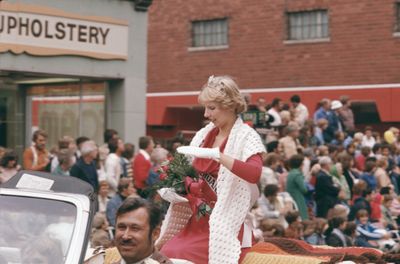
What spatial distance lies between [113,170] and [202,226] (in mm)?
7805

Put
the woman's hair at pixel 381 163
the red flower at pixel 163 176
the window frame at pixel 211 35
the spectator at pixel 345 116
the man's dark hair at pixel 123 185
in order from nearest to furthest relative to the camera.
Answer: the red flower at pixel 163 176 → the man's dark hair at pixel 123 185 → the woman's hair at pixel 381 163 → the spectator at pixel 345 116 → the window frame at pixel 211 35

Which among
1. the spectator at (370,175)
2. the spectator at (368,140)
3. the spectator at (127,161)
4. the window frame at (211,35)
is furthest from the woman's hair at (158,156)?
the window frame at (211,35)

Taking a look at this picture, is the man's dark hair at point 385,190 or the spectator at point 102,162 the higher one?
the spectator at point 102,162

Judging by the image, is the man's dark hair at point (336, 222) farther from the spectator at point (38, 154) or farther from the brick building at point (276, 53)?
the brick building at point (276, 53)

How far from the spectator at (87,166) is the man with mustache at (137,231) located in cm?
780

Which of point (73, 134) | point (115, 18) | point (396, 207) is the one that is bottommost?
point (396, 207)

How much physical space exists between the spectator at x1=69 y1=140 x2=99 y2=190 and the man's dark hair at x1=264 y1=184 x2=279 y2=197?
249cm

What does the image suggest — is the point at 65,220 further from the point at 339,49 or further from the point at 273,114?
the point at 339,49

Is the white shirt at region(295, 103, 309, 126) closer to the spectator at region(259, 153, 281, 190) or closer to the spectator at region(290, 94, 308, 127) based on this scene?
the spectator at region(290, 94, 308, 127)

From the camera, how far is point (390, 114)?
91.3 ft

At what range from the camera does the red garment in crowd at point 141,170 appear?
48.5ft

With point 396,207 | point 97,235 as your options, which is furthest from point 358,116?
point 97,235

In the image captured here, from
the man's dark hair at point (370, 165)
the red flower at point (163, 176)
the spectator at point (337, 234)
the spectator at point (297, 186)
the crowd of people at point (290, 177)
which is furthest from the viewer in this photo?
the man's dark hair at point (370, 165)

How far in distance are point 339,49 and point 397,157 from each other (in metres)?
8.39
